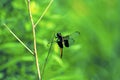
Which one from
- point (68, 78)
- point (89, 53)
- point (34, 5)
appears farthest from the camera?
point (89, 53)

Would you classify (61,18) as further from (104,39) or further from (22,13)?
(104,39)

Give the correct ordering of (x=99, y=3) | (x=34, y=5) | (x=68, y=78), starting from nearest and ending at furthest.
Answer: (x=68, y=78)
(x=34, y=5)
(x=99, y=3)

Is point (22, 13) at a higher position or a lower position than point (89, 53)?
higher

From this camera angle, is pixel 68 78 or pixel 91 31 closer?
pixel 68 78

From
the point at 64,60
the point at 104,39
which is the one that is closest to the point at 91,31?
the point at 104,39

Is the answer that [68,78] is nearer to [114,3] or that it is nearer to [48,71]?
[48,71]

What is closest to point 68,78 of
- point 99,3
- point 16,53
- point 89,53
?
point 16,53
